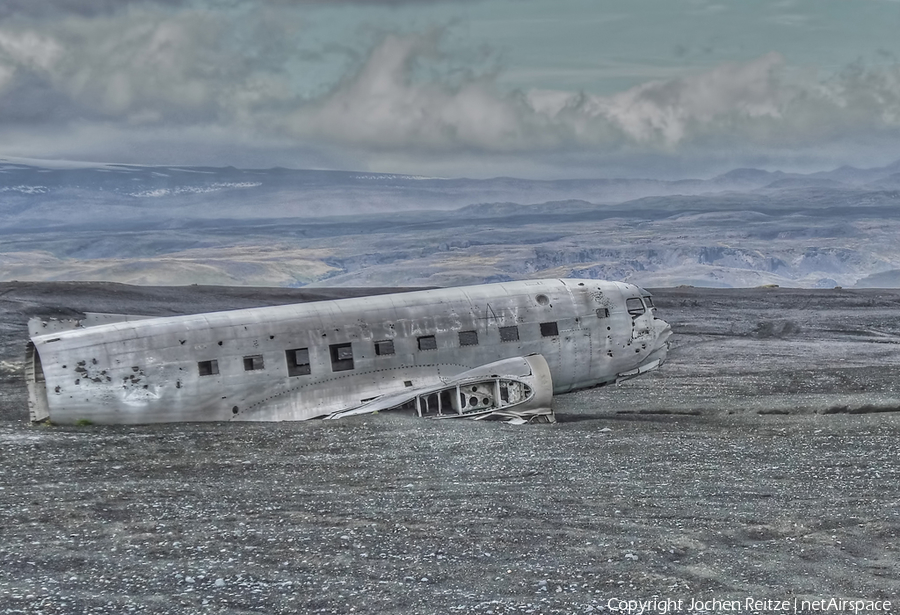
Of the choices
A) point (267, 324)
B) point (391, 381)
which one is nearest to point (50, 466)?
point (267, 324)

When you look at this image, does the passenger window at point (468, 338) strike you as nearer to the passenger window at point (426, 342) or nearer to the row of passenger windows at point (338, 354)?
the row of passenger windows at point (338, 354)

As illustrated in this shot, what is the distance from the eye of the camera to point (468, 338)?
99.3ft

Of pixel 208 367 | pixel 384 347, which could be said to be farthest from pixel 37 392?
pixel 384 347

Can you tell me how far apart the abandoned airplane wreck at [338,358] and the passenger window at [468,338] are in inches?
1.4

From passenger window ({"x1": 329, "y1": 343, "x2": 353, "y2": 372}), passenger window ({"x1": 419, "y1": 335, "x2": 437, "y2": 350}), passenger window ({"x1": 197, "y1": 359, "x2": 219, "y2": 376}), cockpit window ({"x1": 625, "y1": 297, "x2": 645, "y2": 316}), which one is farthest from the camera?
cockpit window ({"x1": 625, "y1": 297, "x2": 645, "y2": 316})

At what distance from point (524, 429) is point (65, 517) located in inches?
533

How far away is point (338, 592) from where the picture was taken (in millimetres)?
15656

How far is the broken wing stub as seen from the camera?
29484mm

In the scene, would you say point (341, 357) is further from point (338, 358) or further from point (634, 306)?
point (634, 306)

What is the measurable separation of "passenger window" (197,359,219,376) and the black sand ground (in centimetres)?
164

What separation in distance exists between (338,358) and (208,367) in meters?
4.01

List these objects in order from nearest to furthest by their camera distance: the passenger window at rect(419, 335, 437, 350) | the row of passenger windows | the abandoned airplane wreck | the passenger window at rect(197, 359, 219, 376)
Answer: the abandoned airplane wreck → the passenger window at rect(197, 359, 219, 376) → the row of passenger windows → the passenger window at rect(419, 335, 437, 350)

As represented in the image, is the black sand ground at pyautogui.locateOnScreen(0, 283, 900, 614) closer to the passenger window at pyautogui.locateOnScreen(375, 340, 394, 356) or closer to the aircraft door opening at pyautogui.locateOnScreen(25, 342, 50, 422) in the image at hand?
the aircraft door opening at pyautogui.locateOnScreen(25, 342, 50, 422)

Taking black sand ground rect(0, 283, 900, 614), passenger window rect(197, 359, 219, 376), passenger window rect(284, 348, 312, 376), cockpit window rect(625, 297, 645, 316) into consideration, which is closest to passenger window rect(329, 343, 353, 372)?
passenger window rect(284, 348, 312, 376)
